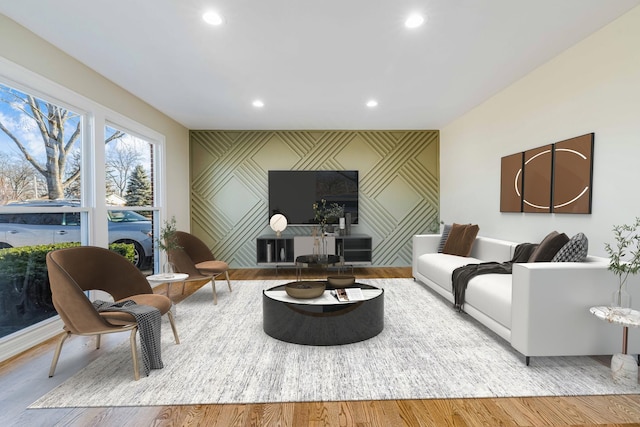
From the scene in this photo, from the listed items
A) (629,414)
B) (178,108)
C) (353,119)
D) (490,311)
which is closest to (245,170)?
(178,108)

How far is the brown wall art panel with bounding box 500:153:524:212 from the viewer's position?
3.88 meters

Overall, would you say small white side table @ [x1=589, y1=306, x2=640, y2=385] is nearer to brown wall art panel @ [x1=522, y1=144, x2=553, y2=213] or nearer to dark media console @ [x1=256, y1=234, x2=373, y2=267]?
brown wall art panel @ [x1=522, y1=144, x2=553, y2=213]

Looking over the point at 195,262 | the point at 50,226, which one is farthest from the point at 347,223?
the point at 50,226

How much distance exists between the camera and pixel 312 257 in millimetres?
4750

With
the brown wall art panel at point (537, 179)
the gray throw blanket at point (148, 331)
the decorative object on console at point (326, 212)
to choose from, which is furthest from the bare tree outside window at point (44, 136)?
the brown wall art panel at point (537, 179)

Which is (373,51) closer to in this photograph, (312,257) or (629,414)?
→ (312,257)

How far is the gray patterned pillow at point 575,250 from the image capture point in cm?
253

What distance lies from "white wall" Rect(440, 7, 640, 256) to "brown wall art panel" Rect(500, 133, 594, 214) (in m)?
0.07

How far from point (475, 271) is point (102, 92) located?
4304 millimetres

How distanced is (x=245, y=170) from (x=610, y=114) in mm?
5063

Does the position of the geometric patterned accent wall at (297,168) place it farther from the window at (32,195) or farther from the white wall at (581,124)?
the window at (32,195)

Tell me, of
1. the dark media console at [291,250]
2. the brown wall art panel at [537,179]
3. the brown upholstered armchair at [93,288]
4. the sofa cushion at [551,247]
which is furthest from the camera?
the dark media console at [291,250]

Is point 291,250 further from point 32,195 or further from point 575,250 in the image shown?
point 575,250

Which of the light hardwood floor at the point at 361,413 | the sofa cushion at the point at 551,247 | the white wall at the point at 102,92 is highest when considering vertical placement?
the white wall at the point at 102,92
